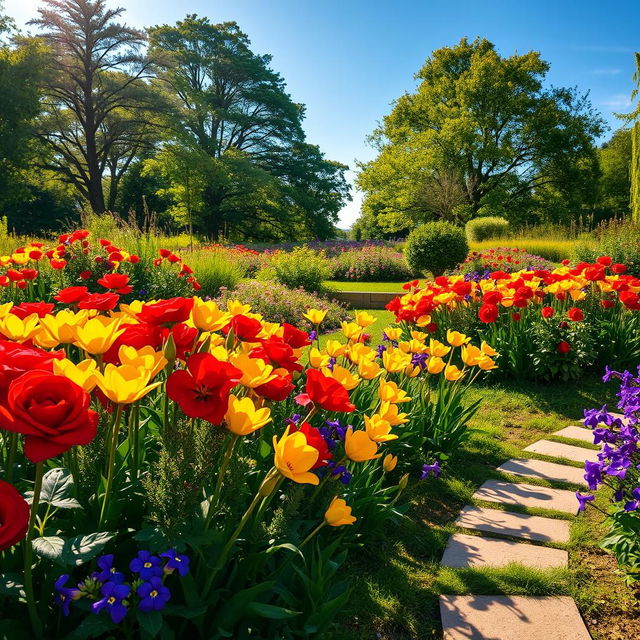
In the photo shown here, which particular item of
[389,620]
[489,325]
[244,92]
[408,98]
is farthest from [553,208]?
[389,620]

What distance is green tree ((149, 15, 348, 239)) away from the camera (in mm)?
25609

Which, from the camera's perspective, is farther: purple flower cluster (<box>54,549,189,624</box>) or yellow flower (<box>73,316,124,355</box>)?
yellow flower (<box>73,316,124,355</box>)

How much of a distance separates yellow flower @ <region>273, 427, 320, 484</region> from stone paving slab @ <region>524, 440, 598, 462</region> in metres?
2.77

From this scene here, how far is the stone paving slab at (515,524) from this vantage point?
7.70 ft

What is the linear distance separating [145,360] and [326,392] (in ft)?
1.65

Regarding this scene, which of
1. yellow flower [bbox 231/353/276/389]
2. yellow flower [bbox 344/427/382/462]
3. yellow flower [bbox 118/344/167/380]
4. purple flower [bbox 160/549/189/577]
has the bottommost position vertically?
purple flower [bbox 160/549/189/577]

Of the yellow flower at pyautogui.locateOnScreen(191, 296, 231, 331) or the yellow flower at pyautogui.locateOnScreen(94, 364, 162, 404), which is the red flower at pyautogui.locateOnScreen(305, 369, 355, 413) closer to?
the yellow flower at pyautogui.locateOnScreen(191, 296, 231, 331)

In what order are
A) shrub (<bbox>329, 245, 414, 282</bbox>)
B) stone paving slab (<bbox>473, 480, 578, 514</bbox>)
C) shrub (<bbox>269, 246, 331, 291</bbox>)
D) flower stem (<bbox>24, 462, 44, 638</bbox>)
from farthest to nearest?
shrub (<bbox>329, 245, 414, 282</bbox>)
shrub (<bbox>269, 246, 331, 291</bbox>)
stone paving slab (<bbox>473, 480, 578, 514</bbox>)
flower stem (<bbox>24, 462, 44, 638</bbox>)

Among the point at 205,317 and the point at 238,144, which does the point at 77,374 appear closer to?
the point at 205,317

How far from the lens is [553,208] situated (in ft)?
85.4

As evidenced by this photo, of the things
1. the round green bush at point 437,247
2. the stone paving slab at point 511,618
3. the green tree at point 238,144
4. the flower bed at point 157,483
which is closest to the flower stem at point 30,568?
the flower bed at point 157,483

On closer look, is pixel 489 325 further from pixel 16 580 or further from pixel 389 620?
pixel 16 580

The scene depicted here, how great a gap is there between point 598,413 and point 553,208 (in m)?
27.5

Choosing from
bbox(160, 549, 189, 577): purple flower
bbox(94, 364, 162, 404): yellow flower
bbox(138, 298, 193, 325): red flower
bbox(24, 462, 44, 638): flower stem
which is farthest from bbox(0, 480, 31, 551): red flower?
bbox(138, 298, 193, 325): red flower
